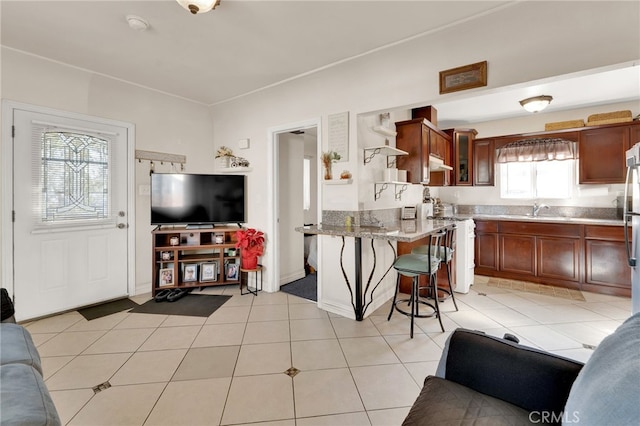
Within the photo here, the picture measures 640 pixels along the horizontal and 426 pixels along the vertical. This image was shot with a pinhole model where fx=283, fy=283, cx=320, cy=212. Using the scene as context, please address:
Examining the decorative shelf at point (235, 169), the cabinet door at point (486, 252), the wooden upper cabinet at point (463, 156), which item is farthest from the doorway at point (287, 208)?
the cabinet door at point (486, 252)

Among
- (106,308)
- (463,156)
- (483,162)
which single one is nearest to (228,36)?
(106,308)

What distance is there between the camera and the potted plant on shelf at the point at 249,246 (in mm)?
3637

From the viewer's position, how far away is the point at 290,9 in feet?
6.91

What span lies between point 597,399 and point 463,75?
225cm

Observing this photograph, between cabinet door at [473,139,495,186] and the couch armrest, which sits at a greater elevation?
cabinet door at [473,139,495,186]

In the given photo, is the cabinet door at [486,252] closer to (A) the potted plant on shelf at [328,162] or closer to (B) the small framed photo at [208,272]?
(A) the potted plant on shelf at [328,162]

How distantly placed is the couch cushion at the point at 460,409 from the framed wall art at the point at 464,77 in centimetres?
214

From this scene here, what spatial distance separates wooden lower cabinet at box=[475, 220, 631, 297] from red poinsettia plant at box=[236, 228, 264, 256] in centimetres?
330

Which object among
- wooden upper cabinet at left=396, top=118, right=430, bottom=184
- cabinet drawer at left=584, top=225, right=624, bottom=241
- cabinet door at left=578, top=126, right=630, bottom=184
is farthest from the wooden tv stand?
cabinet door at left=578, top=126, right=630, bottom=184

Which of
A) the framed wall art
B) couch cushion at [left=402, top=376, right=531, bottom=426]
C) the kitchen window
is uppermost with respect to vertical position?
the framed wall art

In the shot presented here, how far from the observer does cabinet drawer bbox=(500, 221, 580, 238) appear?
146 inches

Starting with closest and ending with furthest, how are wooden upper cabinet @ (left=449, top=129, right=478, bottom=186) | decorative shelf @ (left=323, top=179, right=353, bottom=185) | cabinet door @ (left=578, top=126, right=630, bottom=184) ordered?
decorative shelf @ (left=323, top=179, right=353, bottom=185), cabinet door @ (left=578, top=126, right=630, bottom=184), wooden upper cabinet @ (left=449, top=129, right=478, bottom=186)

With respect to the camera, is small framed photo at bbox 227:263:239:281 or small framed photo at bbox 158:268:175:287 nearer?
small framed photo at bbox 158:268:175:287

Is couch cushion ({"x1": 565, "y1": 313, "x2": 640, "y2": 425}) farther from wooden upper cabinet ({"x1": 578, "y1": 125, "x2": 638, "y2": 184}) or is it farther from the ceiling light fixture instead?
wooden upper cabinet ({"x1": 578, "y1": 125, "x2": 638, "y2": 184})
